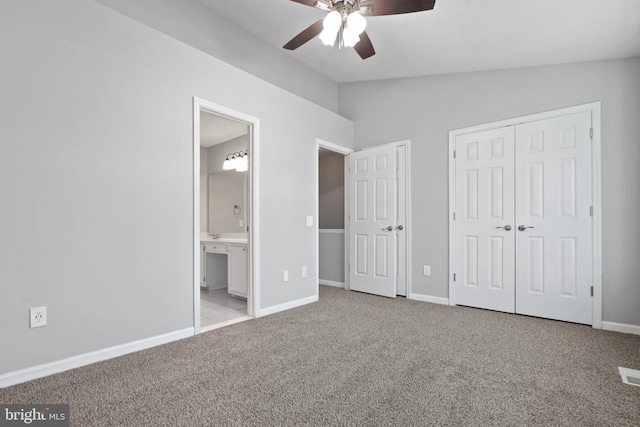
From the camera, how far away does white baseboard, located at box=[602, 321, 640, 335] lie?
2.90 meters

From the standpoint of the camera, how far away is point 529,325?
3.11m

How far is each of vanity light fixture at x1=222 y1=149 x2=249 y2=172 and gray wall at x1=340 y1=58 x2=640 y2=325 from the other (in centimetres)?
167

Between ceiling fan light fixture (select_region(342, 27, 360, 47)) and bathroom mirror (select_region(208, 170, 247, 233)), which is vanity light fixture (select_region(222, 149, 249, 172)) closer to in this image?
bathroom mirror (select_region(208, 170, 247, 233))

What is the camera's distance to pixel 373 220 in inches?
175

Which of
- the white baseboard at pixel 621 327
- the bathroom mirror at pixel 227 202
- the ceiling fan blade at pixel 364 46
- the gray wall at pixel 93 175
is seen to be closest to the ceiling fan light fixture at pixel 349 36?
the ceiling fan blade at pixel 364 46

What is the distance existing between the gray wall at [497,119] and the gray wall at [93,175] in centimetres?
225

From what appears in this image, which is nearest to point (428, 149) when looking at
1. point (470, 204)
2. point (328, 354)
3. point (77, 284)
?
point (470, 204)

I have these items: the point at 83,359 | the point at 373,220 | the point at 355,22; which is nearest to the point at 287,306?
the point at 373,220

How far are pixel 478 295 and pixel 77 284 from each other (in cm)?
384

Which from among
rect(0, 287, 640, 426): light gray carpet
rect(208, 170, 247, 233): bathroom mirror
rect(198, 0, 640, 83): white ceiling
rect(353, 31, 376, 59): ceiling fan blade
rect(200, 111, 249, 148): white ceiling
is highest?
rect(198, 0, 640, 83): white ceiling

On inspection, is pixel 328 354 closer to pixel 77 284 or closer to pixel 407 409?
pixel 407 409

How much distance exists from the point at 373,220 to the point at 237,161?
7.46ft

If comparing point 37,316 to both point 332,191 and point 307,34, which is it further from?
point 332,191

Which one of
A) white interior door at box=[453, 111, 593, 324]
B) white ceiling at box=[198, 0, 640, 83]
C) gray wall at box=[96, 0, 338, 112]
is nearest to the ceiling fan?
white ceiling at box=[198, 0, 640, 83]
